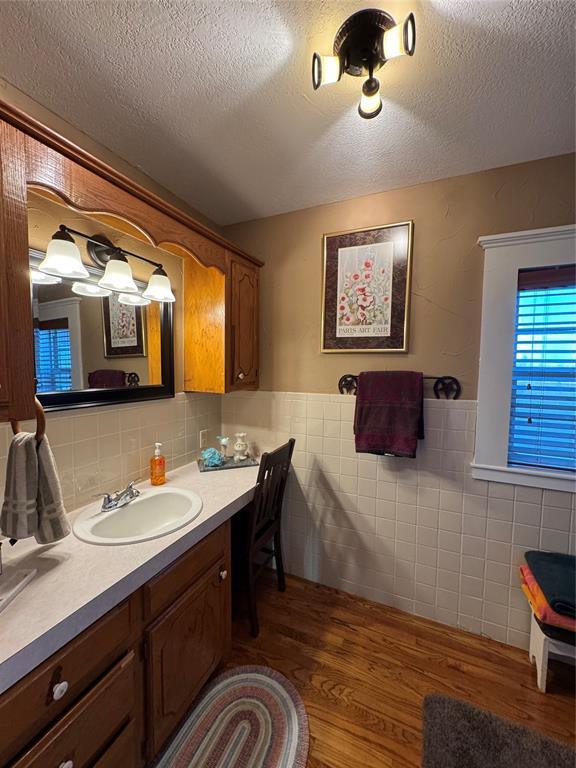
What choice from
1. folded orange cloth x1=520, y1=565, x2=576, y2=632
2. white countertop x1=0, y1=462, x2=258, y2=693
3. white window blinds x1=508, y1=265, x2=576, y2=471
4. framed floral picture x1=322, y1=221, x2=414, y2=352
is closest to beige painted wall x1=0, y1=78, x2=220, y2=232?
framed floral picture x1=322, y1=221, x2=414, y2=352

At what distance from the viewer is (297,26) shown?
89 cm

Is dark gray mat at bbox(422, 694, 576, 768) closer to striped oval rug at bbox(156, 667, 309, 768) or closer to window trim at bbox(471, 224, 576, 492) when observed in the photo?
striped oval rug at bbox(156, 667, 309, 768)

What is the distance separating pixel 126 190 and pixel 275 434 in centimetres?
151

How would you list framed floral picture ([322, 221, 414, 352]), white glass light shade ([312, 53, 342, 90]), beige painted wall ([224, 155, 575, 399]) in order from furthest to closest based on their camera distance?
framed floral picture ([322, 221, 414, 352]) → beige painted wall ([224, 155, 575, 399]) → white glass light shade ([312, 53, 342, 90])

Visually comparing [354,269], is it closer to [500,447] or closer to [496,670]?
[500,447]

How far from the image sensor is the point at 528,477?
148cm

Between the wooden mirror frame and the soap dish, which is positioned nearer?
the wooden mirror frame

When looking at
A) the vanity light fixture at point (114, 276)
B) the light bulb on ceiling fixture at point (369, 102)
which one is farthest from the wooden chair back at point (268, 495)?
the light bulb on ceiling fixture at point (369, 102)

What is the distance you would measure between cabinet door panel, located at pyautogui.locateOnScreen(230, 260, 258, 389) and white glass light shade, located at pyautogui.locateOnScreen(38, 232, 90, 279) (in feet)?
2.54

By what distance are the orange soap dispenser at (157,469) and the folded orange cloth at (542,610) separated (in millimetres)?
1787

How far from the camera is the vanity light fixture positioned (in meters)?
1.26

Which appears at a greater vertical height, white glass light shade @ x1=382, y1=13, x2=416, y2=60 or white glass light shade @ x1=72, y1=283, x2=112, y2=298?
white glass light shade @ x1=382, y1=13, x2=416, y2=60

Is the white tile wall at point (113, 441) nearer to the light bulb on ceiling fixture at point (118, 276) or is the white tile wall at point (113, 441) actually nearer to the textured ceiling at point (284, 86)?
the light bulb on ceiling fixture at point (118, 276)

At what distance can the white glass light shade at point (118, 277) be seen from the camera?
138cm
